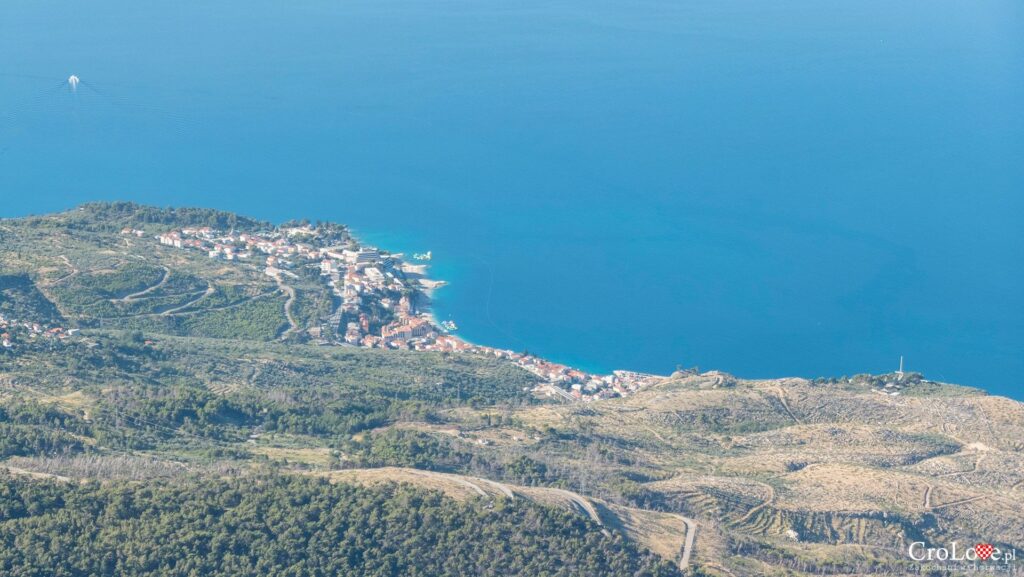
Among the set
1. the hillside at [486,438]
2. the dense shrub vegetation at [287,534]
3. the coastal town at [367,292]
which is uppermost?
the coastal town at [367,292]

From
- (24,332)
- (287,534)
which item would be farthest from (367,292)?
(287,534)

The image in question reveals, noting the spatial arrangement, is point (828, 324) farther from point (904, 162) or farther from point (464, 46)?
point (464, 46)

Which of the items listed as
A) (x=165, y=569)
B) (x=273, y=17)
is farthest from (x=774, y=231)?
(x=273, y=17)

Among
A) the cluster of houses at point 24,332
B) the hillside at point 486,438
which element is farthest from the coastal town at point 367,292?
the cluster of houses at point 24,332

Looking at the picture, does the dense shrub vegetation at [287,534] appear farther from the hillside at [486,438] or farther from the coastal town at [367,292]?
the coastal town at [367,292]

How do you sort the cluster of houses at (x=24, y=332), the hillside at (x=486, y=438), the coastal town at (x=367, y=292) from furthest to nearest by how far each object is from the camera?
the coastal town at (x=367, y=292) → the cluster of houses at (x=24, y=332) → the hillside at (x=486, y=438)
